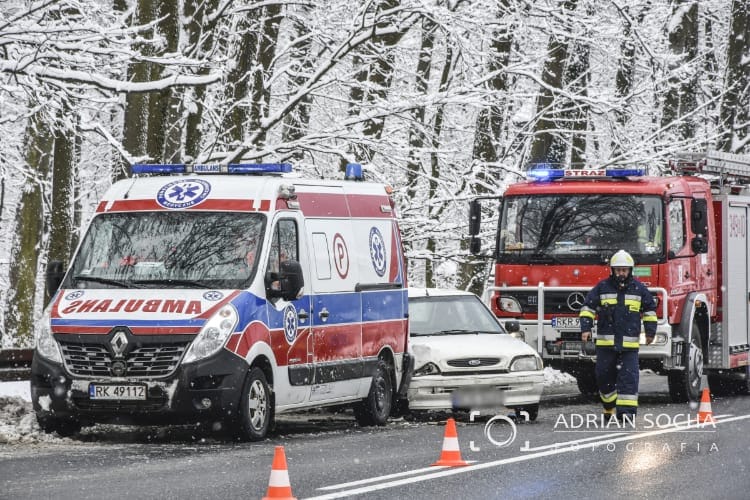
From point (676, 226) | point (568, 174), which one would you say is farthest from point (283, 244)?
point (676, 226)

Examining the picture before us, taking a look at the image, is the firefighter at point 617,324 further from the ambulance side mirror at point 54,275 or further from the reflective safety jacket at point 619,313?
the ambulance side mirror at point 54,275

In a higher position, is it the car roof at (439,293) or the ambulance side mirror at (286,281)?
the car roof at (439,293)

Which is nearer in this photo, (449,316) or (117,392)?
(117,392)

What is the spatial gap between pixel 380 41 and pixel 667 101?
14.1m

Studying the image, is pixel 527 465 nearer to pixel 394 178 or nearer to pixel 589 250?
pixel 589 250

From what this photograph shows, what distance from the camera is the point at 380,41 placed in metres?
23.5

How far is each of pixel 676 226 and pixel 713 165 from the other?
2114 mm

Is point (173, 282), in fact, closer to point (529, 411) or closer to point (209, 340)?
point (209, 340)

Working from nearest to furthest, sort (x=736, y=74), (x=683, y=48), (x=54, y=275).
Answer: (x=54, y=275)
(x=736, y=74)
(x=683, y=48)

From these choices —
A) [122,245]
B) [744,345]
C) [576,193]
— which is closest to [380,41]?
[576,193]

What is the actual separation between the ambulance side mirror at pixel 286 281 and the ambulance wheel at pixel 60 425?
2.04 metres

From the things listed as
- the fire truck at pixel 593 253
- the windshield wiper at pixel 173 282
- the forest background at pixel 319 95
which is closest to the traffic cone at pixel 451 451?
the windshield wiper at pixel 173 282

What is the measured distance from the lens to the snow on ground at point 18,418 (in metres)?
13.8

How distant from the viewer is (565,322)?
19.2m
